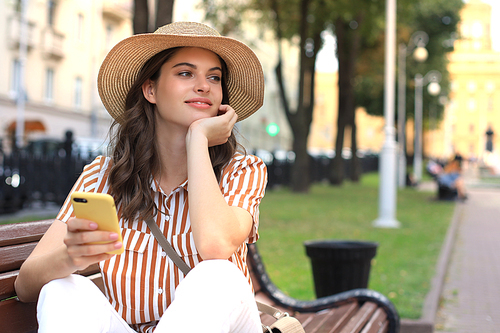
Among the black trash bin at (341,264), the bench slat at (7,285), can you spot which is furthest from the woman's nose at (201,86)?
the black trash bin at (341,264)

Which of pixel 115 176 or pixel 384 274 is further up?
pixel 115 176

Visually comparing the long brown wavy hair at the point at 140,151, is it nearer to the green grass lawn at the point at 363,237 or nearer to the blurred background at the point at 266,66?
the green grass lawn at the point at 363,237

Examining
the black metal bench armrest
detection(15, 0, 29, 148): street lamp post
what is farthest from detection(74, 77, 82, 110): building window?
the black metal bench armrest

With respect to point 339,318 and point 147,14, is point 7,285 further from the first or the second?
point 147,14

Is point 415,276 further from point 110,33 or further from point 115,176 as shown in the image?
point 110,33

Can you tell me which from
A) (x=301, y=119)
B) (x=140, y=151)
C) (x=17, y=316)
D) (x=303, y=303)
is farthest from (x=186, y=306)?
(x=301, y=119)

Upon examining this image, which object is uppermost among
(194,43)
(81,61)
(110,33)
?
(110,33)

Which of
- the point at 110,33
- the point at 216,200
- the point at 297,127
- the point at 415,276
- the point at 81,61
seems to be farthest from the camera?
the point at 110,33

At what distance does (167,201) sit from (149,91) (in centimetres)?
53

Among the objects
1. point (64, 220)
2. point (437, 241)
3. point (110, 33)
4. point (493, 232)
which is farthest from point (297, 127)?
point (110, 33)

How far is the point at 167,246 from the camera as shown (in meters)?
2.28

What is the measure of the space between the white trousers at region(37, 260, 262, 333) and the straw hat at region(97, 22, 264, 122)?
3.03ft

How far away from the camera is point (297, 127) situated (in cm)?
1917

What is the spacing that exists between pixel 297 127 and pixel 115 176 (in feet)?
55.5
